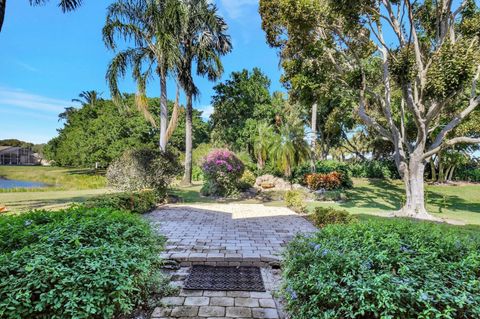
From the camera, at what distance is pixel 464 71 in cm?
716

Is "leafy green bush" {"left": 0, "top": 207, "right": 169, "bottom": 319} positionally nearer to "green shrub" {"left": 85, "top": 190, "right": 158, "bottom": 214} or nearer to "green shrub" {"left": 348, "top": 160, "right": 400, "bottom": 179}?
"green shrub" {"left": 85, "top": 190, "right": 158, "bottom": 214}

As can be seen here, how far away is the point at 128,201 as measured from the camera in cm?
732

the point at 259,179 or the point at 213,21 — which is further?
the point at 259,179

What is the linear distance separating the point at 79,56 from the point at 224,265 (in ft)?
50.5

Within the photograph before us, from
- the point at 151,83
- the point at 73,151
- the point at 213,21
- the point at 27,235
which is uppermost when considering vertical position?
the point at 213,21

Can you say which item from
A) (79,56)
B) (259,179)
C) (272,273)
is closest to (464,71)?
(272,273)

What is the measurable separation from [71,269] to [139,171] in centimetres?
854

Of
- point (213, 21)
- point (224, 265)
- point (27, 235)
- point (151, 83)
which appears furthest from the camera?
point (213, 21)

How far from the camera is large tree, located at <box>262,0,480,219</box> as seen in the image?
25.0 feet

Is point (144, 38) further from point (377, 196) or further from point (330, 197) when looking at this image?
point (377, 196)

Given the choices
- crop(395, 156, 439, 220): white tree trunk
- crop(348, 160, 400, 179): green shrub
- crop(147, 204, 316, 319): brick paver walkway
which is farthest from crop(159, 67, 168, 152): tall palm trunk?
crop(348, 160, 400, 179): green shrub

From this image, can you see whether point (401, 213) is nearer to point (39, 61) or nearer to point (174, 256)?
point (174, 256)

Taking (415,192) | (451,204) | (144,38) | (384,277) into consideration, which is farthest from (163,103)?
(451,204)

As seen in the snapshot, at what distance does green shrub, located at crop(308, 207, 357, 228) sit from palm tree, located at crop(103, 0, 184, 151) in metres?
8.05
